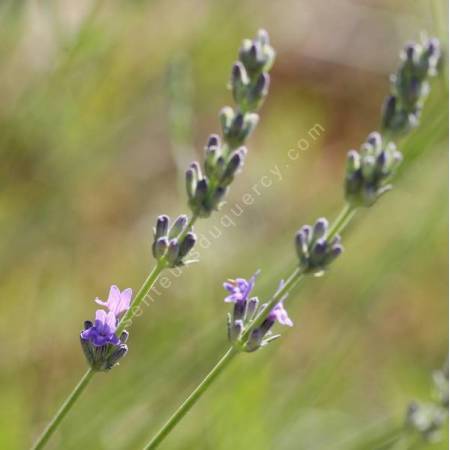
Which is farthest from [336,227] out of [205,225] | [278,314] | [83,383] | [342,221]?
[205,225]

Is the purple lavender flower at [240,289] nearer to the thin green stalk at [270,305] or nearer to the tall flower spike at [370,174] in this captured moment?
the thin green stalk at [270,305]

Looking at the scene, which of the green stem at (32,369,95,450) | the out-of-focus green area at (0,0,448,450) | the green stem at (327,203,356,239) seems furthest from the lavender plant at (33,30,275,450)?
the out-of-focus green area at (0,0,448,450)

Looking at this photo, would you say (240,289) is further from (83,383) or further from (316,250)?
(83,383)

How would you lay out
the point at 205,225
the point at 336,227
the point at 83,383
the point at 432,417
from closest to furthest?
the point at 83,383
the point at 336,227
the point at 432,417
the point at 205,225

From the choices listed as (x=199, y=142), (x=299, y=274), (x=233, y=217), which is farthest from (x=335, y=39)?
(x=299, y=274)

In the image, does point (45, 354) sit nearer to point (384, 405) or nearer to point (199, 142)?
point (384, 405)

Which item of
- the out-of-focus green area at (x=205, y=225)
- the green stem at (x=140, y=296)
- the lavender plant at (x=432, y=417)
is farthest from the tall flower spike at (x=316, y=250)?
the lavender plant at (x=432, y=417)

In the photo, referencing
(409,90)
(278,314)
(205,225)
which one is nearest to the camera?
(278,314)

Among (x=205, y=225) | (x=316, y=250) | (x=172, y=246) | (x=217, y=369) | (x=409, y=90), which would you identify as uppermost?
(x=205, y=225)
